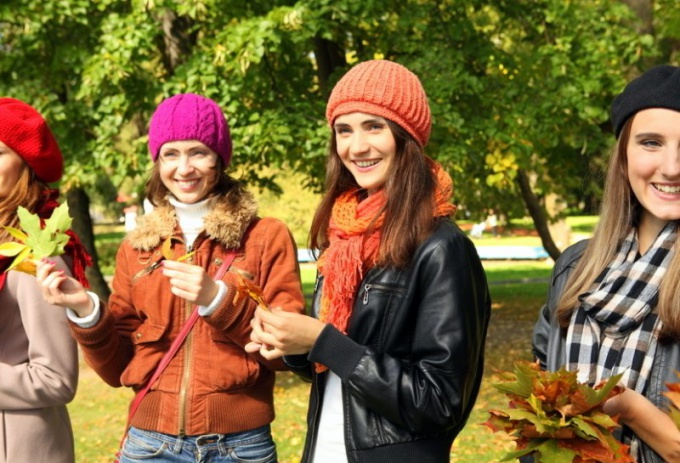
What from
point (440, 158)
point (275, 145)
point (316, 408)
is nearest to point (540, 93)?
point (440, 158)

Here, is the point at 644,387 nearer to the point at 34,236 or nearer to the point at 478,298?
the point at 478,298

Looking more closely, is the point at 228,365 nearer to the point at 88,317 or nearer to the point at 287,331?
the point at 88,317

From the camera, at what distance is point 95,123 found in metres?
9.52

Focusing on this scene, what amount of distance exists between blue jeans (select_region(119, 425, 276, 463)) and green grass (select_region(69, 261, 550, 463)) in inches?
53.9

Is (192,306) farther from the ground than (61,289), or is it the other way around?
(61,289)

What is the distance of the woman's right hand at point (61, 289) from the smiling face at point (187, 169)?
0.53m

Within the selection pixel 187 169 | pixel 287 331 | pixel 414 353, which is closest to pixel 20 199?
pixel 187 169

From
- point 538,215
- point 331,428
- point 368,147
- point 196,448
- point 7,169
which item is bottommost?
point 538,215

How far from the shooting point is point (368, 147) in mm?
2557

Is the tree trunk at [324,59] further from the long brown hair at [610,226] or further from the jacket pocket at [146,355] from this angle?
the long brown hair at [610,226]

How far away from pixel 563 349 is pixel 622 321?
0.24m

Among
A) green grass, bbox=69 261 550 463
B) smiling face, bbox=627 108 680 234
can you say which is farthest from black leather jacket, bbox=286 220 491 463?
green grass, bbox=69 261 550 463

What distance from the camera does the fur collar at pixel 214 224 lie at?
3064mm

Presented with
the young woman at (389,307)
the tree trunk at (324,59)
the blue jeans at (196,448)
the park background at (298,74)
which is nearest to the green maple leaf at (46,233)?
the young woman at (389,307)
